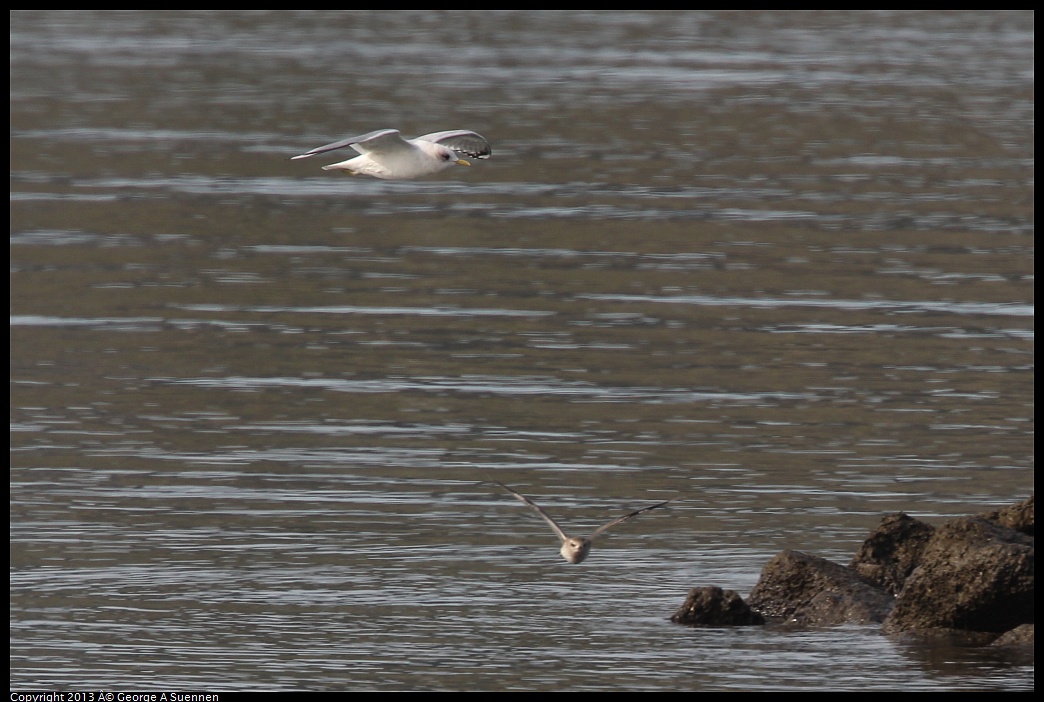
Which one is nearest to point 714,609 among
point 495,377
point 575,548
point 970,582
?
point 575,548

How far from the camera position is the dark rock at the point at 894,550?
15.2m

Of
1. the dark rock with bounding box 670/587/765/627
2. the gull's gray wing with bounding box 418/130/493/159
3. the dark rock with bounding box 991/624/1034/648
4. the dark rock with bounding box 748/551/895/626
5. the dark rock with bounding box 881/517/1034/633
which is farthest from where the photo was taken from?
the gull's gray wing with bounding box 418/130/493/159

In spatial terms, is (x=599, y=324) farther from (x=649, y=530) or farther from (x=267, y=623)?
(x=267, y=623)

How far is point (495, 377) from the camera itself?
23.0m

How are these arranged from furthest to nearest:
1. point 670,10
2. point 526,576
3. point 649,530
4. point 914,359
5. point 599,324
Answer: point 670,10, point 599,324, point 914,359, point 649,530, point 526,576

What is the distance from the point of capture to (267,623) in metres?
14.9

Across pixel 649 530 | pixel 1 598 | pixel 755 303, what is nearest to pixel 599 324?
pixel 755 303

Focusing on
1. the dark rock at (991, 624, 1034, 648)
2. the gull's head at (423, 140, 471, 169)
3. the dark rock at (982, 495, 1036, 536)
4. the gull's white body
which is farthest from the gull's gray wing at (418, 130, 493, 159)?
the dark rock at (991, 624, 1034, 648)

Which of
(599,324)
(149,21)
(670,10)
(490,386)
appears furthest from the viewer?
(670,10)

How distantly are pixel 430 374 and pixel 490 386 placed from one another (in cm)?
95

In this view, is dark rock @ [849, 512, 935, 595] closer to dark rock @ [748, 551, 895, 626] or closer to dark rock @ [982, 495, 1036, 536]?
dark rock @ [748, 551, 895, 626]

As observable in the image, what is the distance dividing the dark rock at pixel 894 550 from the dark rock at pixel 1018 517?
0.53m

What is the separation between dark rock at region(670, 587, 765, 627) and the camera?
47.9 feet

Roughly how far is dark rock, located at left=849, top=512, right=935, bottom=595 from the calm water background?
757mm
